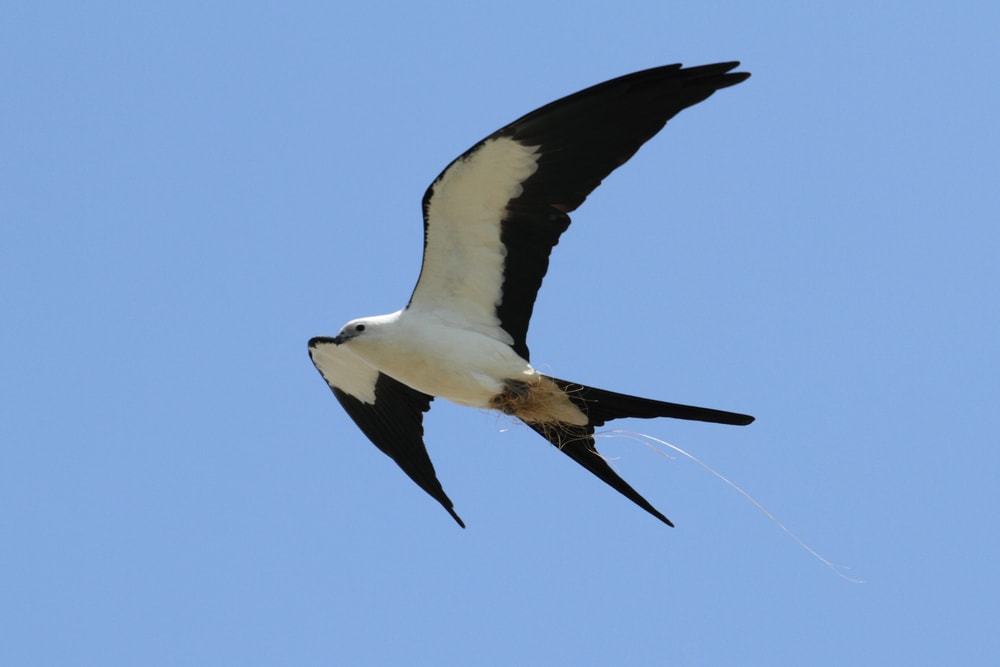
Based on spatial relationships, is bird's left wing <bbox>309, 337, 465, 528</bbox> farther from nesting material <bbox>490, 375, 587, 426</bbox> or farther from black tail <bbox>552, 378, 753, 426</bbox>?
black tail <bbox>552, 378, 753, 426</bbox>

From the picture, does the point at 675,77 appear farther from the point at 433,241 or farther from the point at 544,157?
the point at 433,241

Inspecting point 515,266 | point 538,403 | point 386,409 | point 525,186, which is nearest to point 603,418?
point 538,403

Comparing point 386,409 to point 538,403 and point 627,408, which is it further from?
point 627,408

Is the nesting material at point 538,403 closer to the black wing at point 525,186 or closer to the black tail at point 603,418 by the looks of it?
the black tail at point 603,418

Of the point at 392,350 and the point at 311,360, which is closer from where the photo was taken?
the point at 392,350

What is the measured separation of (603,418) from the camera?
7695mm

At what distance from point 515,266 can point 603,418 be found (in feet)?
3.39

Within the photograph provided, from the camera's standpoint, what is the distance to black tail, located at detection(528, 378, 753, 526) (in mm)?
7191

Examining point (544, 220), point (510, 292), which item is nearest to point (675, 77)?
point (544, 220)

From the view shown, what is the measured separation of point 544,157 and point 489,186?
1.18ft

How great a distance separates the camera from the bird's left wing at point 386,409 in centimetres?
874

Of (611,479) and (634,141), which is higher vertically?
(634,141)

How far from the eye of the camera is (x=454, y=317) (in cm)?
802

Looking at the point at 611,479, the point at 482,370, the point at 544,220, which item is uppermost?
the point at 544,220
